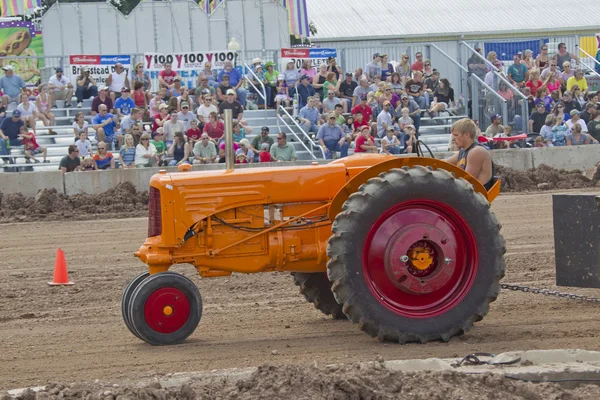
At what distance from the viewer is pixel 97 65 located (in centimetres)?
2153

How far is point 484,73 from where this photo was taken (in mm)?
24188

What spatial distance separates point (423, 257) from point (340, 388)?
6.63 ft

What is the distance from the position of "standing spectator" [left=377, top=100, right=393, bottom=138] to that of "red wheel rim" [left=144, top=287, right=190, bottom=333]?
43.6 ft

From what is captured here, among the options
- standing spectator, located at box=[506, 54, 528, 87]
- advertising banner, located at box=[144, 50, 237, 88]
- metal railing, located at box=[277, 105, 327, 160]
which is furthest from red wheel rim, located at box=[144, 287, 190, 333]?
standing spectator, located at box=[506, 54, 528, 87]

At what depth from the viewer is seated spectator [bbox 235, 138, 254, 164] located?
59.4ft

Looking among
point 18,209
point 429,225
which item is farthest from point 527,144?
point 429,225

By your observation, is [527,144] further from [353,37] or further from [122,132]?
[353,37]

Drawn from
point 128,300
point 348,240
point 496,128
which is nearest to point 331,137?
point 496,128

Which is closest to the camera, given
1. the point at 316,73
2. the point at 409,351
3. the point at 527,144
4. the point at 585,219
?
the point at 409,351

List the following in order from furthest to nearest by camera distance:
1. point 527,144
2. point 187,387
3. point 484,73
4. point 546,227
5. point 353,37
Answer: point 353,37 < point 484,73 < point 527,144 < point 546,227 < point 187,387

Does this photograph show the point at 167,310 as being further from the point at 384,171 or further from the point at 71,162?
the point at 71,162

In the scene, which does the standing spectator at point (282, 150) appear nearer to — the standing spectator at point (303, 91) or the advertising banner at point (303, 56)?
the standing spectator at point (303, 91)

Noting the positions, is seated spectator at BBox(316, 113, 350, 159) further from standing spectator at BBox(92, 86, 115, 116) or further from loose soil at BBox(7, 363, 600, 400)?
loose soil at BBox(7, 363, 600, 400)

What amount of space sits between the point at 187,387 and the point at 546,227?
8.80 meters
